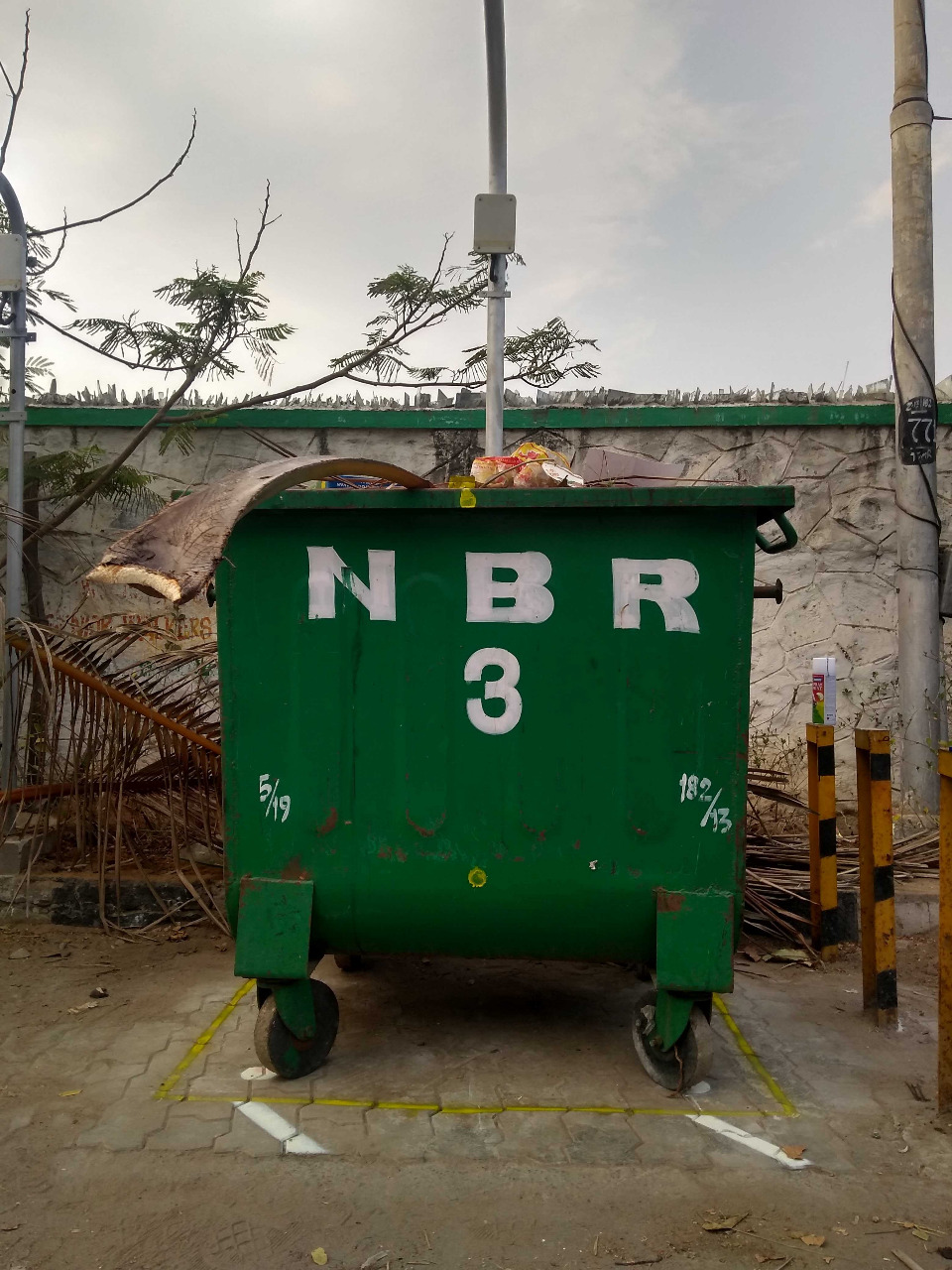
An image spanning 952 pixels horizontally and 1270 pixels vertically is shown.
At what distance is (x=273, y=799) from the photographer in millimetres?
2998

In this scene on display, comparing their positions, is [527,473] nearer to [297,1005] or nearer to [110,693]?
[297,1005]

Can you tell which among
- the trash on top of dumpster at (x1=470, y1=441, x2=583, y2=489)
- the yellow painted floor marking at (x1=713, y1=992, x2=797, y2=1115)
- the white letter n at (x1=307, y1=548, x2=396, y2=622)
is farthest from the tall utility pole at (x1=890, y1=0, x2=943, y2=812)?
the white letter n at (x1=307, y1=548, x2=396, y2=622)

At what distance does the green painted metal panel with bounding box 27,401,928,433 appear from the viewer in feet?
20.0

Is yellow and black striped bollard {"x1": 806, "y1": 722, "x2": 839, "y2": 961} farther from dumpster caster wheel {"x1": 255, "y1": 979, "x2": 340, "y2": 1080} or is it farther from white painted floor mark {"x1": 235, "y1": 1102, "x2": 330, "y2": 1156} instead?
white painted floor mark {"x1": 235, "y1": 1102, "x2": 330, "y2": 1156}

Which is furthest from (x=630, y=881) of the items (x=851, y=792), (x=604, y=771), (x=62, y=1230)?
(x=851, y=792)

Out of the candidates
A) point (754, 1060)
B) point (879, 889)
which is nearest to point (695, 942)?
point (754, 1060)

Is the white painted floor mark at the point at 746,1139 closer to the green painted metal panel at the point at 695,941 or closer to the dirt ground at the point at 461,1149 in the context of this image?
the dirt ground at the point at 461,1149

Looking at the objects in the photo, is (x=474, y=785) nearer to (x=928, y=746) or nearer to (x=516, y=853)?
(x=516, y=853)

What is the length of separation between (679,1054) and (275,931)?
1.28 m

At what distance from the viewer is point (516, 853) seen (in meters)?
2.95

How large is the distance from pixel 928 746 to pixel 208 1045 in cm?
397

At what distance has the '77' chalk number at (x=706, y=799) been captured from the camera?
2922 millimetres

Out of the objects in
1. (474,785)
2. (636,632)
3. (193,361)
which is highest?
(193,361)

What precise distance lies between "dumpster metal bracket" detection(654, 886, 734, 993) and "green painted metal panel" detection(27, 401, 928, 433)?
3.87 meters
